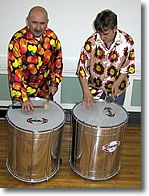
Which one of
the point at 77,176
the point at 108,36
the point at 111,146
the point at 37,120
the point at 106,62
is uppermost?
the point at 108,36

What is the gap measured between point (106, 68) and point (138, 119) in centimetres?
76

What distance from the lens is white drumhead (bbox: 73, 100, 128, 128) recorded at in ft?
6.73

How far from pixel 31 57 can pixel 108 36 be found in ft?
1.49

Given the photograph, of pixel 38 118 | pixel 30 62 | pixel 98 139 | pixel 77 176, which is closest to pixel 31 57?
pixel 30 62

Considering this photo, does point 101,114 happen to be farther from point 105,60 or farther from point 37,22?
point 37,22

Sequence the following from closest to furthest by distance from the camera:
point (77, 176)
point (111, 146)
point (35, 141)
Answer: point (35, 141), point (111, 146), point (77, 176)

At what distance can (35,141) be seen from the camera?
1986mm

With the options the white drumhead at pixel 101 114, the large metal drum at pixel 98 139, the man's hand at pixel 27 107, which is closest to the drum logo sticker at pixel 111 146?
the large metal drum at pixel 98 139

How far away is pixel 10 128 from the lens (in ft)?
6.68

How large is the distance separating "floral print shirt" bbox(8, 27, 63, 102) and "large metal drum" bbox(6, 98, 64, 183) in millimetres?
105

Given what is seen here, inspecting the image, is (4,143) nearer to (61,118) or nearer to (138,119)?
(61,118)

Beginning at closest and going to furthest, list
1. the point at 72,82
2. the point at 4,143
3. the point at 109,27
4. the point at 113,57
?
1. the point at 109,27
2. the point at 113,57
3. the point at 4,143
4. the point at 72,82

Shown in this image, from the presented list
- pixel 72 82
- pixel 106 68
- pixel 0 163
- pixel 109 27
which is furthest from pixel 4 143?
pixel 109 27

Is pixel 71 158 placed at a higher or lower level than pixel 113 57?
lower
